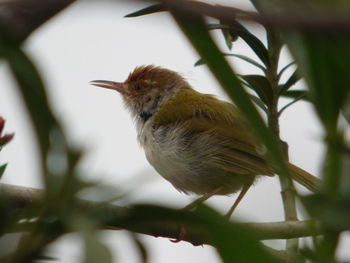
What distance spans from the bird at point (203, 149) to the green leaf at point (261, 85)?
3.95 feet

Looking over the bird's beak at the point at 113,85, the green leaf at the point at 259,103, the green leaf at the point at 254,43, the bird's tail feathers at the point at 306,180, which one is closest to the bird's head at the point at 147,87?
the bird's beak at the point at 113,85

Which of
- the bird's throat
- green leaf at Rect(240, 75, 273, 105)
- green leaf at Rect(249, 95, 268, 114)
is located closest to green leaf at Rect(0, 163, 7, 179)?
green leaf at Rect(240, 75, 273, 105)

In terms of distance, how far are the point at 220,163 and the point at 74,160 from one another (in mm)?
4075

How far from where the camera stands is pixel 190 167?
503 cm

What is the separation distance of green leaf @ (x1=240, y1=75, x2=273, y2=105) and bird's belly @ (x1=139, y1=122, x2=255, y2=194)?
1612mm

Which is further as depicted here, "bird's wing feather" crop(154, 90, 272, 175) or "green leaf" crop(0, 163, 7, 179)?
"bird's wing feather" crop(154, 90, 272, 175)

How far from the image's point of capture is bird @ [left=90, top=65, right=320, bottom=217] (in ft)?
16.0

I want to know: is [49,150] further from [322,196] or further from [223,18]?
[322,196]

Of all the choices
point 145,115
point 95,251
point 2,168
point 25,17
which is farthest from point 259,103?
point 95,251

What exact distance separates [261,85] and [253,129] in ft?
7.74

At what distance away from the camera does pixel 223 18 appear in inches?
31.4

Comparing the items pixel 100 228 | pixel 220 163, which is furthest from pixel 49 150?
pixel 220 163

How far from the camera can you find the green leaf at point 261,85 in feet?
11.1

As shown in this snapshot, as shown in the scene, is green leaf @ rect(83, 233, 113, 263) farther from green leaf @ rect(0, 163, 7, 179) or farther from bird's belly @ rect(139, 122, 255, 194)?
bird's belly @ rect(139, 122, 255, 194)
